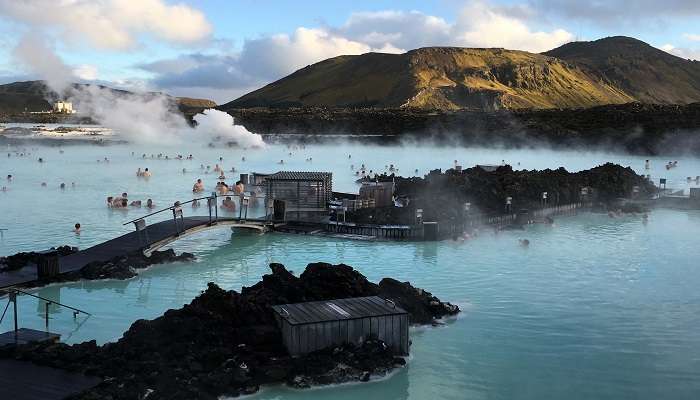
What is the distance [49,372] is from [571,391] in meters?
8.70

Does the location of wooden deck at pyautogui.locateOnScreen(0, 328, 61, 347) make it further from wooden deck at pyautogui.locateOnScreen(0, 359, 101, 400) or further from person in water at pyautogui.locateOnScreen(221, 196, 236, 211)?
person in water at pyautogui.locateOnScreen(221, 196, 236, 211)

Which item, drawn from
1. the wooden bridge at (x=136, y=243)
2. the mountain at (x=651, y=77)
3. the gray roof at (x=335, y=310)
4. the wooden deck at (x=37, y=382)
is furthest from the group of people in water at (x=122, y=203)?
the mountain at (x=651, y=77)

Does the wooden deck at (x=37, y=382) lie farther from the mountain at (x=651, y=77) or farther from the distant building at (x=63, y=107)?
the mountain at (x=651, y=77)

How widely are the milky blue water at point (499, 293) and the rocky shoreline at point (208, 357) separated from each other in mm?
332

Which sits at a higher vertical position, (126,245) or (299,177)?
(299,177)

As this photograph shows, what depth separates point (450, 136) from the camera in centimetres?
8769

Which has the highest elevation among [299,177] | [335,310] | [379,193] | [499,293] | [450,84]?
[450,84]

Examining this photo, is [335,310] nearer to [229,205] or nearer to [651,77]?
[229,205]

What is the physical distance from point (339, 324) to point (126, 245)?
37.6 ft

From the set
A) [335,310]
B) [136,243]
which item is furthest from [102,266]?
[335,310]

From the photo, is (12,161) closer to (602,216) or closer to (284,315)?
(602,216)

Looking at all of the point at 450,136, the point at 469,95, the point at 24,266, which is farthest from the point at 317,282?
the point at 469,95

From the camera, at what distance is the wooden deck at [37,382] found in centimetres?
986

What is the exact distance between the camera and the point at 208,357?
11.6m
